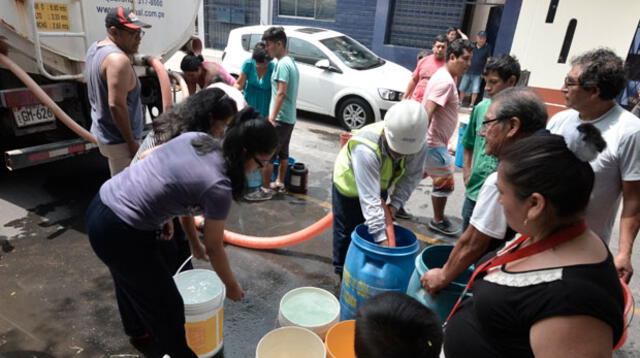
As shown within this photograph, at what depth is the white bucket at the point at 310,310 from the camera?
7.25 feet

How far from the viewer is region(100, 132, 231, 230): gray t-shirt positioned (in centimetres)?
168

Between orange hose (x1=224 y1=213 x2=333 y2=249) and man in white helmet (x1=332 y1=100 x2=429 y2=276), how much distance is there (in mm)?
545

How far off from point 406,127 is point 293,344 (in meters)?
1.30

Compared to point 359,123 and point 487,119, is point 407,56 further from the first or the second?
point 487,119

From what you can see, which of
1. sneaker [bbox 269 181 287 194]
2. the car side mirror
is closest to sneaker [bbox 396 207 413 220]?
sneaker [bbox 269 181 287 194]

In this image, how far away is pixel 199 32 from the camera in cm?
1533

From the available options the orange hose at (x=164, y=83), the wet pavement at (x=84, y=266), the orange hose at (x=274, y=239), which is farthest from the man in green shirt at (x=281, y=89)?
the orange hose at (x=164, y=83)

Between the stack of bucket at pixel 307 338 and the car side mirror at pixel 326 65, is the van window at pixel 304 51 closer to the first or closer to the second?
the car side mirror at pixel 326 65

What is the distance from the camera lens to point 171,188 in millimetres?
1732

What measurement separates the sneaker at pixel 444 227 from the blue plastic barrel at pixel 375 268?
7.04 ft

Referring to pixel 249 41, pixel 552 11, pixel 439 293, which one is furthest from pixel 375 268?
pixel 552 11

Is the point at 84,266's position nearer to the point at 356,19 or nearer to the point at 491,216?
the point at 491,216

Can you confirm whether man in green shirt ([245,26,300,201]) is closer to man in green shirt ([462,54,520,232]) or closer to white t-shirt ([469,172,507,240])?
man in green shirt ([462,54,520,232])

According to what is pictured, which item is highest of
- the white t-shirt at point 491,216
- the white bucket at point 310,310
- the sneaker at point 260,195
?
the white t-shirt at point 491,216
